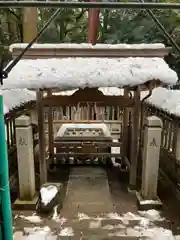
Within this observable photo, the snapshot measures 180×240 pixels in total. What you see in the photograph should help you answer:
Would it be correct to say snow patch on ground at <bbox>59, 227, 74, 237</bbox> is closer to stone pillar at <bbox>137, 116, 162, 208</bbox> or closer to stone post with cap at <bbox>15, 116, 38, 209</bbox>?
stone post with cap at <bbox>15, 116, 38, 209</bbox>

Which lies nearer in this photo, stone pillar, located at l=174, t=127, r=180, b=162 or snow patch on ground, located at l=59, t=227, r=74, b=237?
snow patch on ground, located at l=59, t=227, r=74, b=237

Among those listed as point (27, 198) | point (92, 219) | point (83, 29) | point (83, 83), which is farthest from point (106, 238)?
point (83, 29)

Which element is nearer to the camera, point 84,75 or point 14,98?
point 84,75

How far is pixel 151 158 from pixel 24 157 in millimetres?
2631

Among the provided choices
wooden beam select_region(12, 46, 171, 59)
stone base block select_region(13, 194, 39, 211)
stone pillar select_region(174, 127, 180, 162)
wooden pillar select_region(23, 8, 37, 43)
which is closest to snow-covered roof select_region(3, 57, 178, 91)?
wooden beam select_region(12, 46, 171, 59)

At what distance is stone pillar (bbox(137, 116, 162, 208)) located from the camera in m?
5.27

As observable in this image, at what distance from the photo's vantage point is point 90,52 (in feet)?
18.6

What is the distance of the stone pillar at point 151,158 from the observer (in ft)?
17.3

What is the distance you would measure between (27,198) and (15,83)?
2389 mm

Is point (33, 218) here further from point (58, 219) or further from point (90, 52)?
point (90, 52)

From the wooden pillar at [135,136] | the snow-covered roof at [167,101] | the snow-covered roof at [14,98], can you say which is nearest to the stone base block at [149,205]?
the wooden pillar at [135,136]

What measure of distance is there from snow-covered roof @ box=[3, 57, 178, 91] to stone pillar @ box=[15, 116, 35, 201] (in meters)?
0.82

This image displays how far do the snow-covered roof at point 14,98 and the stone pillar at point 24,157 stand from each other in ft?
1.51

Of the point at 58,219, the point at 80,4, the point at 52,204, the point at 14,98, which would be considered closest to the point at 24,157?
the point at 52,204
